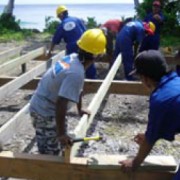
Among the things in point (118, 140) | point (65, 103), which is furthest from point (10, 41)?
point (65, 103)

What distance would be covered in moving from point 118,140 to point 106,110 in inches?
48.5

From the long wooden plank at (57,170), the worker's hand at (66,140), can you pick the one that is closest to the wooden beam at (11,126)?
the long wooden plank at (57,170)

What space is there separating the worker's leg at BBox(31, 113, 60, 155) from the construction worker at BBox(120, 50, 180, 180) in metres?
1.15

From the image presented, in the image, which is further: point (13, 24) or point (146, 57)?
point (13, 24)

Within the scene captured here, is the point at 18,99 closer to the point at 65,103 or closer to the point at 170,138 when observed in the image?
the point at 65,103

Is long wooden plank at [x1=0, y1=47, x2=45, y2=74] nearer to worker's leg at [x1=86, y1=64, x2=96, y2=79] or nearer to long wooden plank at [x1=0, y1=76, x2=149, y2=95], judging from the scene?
worker's leg at [x1=86, y1=64, x2=96, y2=79]

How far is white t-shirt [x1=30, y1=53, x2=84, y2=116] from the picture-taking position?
9.40ft

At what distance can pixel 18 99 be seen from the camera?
259 inches

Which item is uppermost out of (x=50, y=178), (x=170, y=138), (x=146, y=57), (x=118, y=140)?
(x=146, y=57)

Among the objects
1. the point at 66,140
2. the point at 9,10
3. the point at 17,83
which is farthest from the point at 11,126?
the point at 9,10

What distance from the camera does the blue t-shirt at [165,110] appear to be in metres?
2.20

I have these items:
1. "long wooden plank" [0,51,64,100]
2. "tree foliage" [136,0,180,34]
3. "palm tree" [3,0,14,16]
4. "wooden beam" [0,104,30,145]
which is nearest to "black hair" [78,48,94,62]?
"wooden beam" [0,104,30,145]

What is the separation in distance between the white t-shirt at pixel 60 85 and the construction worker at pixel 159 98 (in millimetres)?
613

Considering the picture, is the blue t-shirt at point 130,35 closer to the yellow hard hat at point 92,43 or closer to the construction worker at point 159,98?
the yellow hard hat at point 92,43
